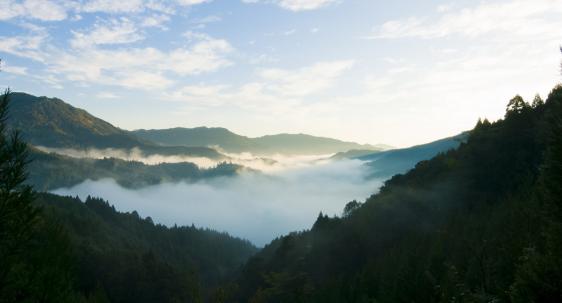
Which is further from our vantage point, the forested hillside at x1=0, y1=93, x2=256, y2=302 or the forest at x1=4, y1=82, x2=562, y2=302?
the forested hillside at x1=0, y1=93, x2=256, y2=302

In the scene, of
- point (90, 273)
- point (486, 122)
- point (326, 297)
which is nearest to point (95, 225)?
point (90, 273)

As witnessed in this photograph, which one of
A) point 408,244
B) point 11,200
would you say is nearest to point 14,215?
point 11,200

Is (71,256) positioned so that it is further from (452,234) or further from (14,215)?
(452,234)

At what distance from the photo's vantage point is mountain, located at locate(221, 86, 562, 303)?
15.2 m

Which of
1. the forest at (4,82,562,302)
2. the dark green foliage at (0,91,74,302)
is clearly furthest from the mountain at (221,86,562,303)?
the dark green foliage at (0,91,74,302)

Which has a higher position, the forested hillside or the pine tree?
the pine tree

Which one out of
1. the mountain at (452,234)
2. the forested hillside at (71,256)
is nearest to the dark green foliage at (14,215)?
the forested hillside at (71,256)

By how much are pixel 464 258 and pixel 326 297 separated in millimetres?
25501

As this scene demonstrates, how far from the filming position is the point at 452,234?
150 ft

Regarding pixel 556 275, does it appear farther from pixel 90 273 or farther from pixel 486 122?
pixel 90 273

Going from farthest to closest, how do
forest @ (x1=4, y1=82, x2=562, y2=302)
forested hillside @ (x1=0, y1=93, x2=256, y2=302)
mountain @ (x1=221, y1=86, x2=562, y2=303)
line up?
forested hillside @ (x1=0, y1=93, x2=256, y2=302) → forest @ (x1=4, y1=82, x2=562, y2=302) → mountain @ (x1=221, y1=86, x2=562, y2=303)

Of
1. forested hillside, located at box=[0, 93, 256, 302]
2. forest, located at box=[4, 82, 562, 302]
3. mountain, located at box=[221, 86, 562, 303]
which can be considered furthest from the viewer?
forested hillside, located at box=[0, 93, 256, 302]

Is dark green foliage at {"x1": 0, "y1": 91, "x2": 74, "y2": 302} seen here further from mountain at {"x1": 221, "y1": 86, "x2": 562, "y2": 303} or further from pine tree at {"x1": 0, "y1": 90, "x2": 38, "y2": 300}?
mountain at {"x1": 221, "y1": 86, "x2": 562, "y2": 303}

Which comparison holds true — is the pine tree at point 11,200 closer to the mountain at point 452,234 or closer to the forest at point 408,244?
the forest at point 408,244
